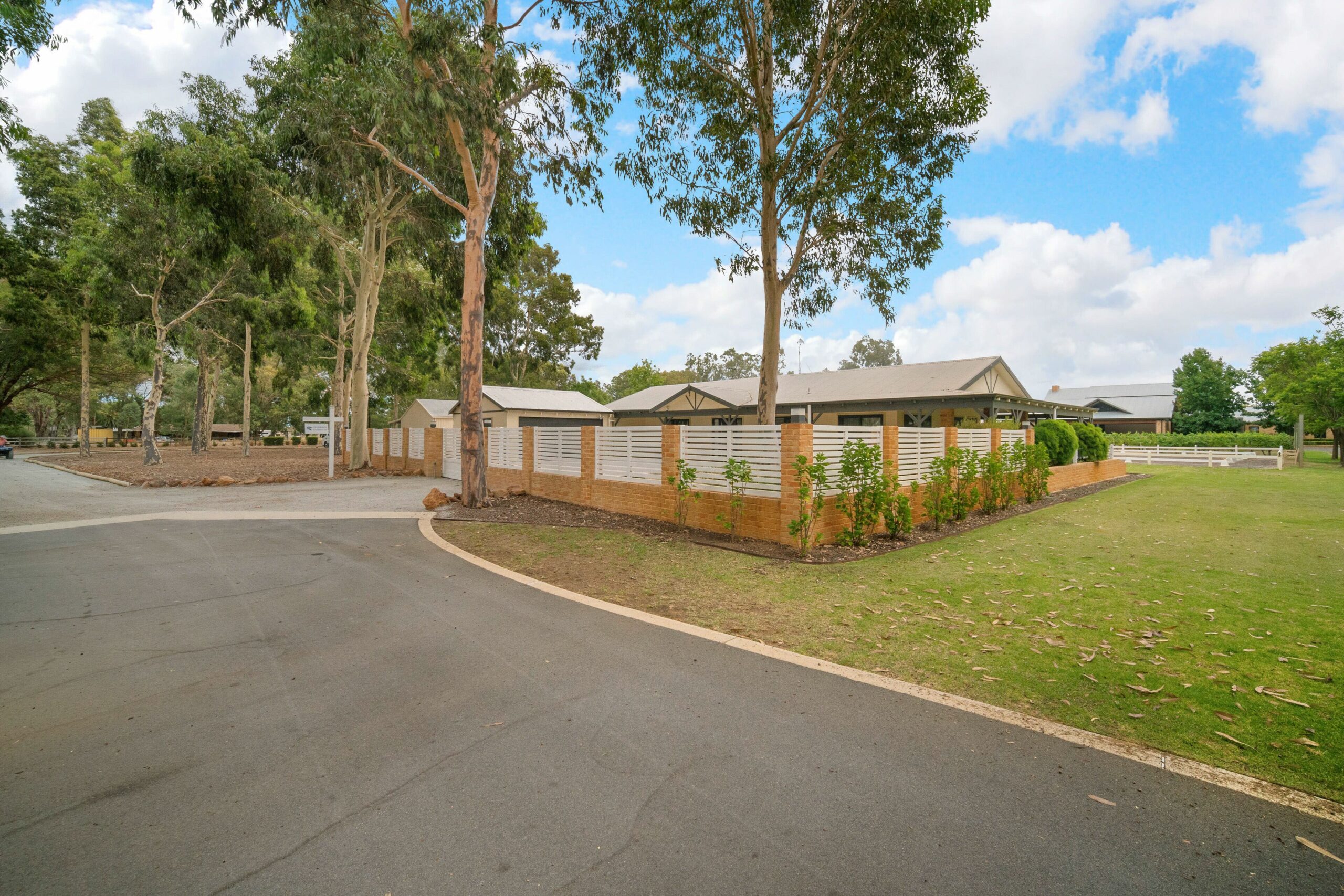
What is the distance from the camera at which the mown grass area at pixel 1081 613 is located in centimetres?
339

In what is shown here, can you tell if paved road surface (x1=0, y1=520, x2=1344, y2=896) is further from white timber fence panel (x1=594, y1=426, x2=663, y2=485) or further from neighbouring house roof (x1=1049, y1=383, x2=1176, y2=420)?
neighbouring house roof (x1=1049, y1=383, x2=1176, y2=420)

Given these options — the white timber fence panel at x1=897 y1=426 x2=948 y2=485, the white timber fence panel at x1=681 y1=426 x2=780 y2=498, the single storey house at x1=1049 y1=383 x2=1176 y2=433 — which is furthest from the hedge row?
the white timber fence panel at x1=681 y1=426 x2=780 y2=498

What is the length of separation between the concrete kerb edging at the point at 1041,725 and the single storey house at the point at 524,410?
24.0 m

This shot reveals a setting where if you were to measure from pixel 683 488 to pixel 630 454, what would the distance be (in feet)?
5.97

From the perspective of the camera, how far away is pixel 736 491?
8.70 meters

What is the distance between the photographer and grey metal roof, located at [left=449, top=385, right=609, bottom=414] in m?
30.1

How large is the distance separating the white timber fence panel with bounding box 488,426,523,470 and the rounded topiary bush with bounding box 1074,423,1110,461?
53.2 feet

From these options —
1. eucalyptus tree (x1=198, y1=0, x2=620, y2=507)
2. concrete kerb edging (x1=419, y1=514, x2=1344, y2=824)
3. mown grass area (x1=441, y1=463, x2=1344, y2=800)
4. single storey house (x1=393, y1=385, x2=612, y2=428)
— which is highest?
eucalyptus tree (x1=198, y1=0, x2=620, y2=507)

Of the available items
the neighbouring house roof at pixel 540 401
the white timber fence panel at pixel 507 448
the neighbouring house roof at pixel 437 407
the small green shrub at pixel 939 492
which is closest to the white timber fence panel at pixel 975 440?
the small green shrub at pixel 939 492

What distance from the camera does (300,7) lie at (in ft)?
37.1

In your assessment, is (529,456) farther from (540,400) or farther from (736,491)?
(540,400)

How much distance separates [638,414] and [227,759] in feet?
90.3

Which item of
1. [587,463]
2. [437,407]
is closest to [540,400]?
[437,407]

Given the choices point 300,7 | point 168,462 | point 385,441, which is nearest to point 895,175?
point 300,7
